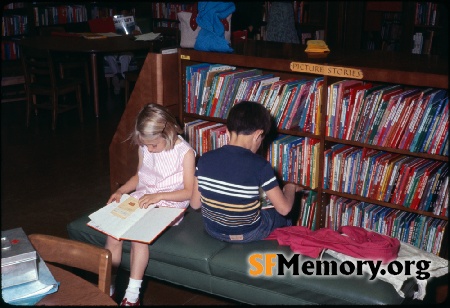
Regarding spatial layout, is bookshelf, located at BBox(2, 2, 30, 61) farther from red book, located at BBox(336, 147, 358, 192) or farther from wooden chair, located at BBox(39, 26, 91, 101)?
red book, located at BBox(336, 147, 358, 192)

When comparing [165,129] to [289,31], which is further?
[289,31]

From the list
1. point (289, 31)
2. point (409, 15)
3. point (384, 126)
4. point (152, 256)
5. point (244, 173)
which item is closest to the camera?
point (244, 173)

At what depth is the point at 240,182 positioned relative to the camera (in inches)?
99.6

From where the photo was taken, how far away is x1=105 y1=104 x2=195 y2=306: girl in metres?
2.74

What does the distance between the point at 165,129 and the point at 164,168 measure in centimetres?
24

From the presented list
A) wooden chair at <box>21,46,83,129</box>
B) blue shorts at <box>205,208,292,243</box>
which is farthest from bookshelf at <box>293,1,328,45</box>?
blue shorts at <box>205,208,292,243</box>

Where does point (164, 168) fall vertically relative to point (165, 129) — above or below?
below

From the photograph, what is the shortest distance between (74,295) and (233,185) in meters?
1.00

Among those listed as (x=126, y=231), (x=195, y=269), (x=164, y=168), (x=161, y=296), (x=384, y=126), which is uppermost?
(x=384, y=126)

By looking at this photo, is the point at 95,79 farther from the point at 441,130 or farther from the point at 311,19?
the point at 441,130

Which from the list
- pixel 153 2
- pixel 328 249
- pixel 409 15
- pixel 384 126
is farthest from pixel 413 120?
pixel 153 2

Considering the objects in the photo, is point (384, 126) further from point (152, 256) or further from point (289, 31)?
point (289, 31)

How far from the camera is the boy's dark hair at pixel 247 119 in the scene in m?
2.57

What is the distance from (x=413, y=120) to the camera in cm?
288
